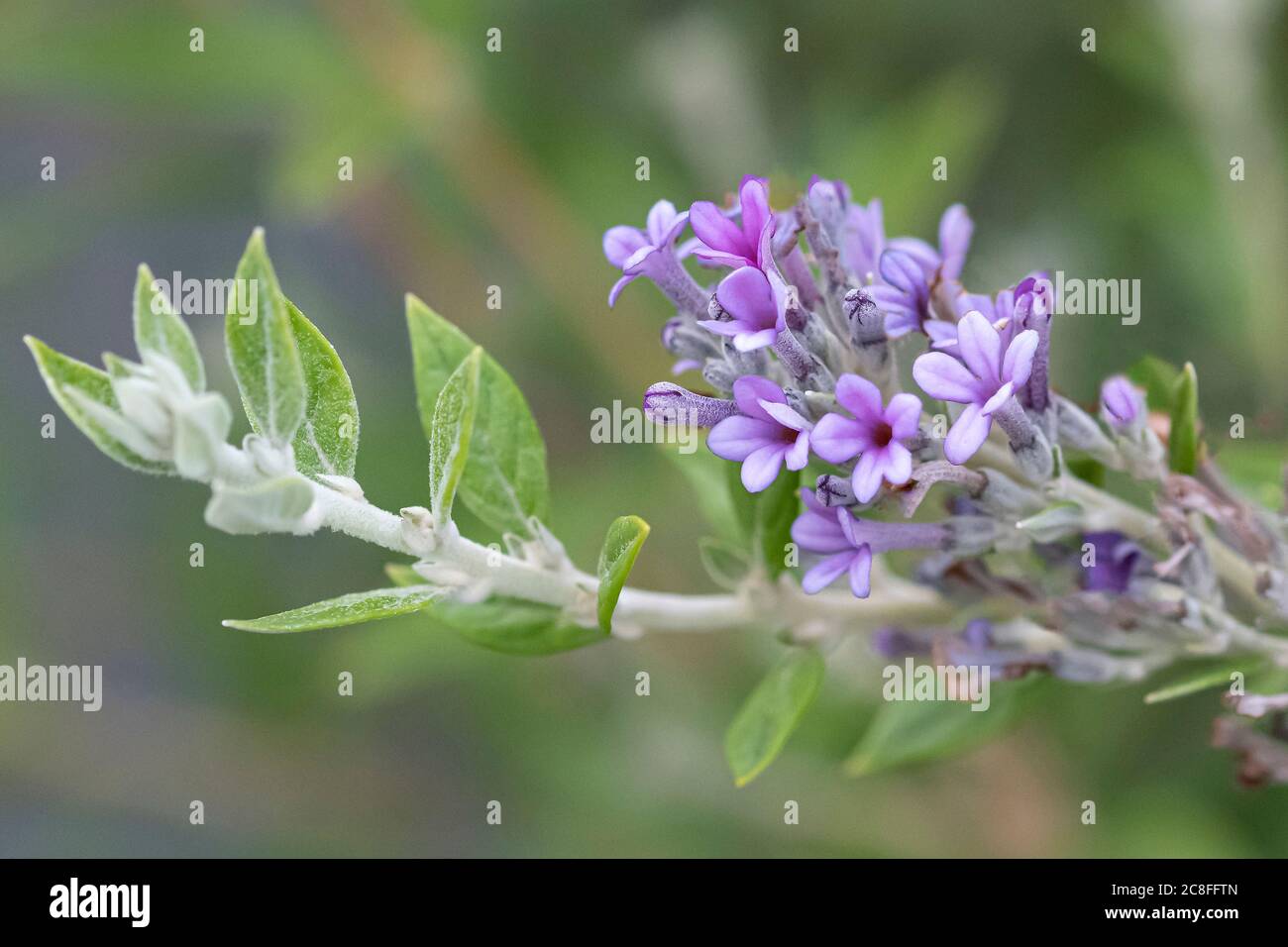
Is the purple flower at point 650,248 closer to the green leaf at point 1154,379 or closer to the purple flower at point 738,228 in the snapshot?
the purple flower at point 738,228

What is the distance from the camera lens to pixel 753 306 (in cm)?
164

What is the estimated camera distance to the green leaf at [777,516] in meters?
2.00

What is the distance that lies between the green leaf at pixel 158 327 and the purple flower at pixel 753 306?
2.28 feet

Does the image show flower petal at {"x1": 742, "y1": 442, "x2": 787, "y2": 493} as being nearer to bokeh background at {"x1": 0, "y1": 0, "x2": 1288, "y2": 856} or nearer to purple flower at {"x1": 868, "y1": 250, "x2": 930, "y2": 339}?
purple flower at {"x1": 868, "y1": 250, "x2": 930, "y2": 339}

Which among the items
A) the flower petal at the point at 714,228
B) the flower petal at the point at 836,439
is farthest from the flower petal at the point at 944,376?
the flower petal at the point at 714,228

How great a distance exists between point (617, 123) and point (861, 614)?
3174 millimetres

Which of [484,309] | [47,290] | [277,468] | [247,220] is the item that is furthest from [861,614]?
[47,290]

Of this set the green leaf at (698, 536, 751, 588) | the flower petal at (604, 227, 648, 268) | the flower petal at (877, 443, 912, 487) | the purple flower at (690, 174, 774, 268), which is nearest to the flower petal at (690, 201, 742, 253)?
the purple flower at (690, 174, 774, 268)

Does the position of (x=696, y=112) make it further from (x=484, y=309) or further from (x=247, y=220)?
(x=247, y=220)

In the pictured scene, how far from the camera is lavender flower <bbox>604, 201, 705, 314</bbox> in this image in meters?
1.70

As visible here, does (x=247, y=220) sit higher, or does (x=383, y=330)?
(x=247, y=220)

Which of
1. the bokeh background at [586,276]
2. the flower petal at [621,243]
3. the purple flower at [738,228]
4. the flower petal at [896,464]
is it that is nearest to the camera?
the flower petal at [896,464]

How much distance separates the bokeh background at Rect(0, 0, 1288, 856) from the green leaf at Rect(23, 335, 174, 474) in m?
2.21
